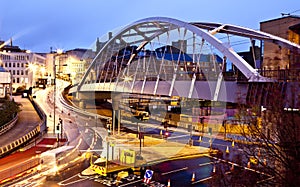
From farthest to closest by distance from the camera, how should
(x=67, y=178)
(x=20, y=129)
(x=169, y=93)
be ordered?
(x=20, y=129) → (x=169, y=93) → (x=67, y=178)

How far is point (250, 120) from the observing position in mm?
11148

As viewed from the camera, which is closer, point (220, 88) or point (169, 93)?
point (220, 88)

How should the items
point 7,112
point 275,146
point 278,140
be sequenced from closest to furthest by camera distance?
point 278,140 < point 275,146 < point 7,112

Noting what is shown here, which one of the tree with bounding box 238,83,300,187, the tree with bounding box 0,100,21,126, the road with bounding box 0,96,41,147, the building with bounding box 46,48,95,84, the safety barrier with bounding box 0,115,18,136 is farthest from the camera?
the building with bounding box 46,48,95,84

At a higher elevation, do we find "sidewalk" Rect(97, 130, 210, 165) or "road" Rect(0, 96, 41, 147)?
"road" Rect(0, 96, 41, 147)

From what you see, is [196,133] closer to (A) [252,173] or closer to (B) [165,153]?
(B) [165,153]

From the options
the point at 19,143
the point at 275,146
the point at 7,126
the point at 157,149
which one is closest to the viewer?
the point at 275,146

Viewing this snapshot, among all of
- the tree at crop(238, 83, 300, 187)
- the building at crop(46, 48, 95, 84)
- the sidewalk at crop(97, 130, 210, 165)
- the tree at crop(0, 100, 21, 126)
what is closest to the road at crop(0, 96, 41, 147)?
the tree at crop(0, 100, 21, 126)

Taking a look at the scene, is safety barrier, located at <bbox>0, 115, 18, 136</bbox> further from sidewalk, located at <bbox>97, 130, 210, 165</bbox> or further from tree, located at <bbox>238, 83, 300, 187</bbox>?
tree, located at <bbox>238, 83, 300, 187</bbox>

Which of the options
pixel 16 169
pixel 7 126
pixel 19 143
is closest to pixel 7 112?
pixel 7 126

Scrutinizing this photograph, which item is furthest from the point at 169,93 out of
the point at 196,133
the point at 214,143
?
the point at 196,133

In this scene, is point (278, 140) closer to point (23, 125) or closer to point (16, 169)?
point (16, 169)

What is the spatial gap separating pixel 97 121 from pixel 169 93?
28.6 meters

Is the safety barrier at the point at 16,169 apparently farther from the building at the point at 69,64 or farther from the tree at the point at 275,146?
the building at the point at 69,64
